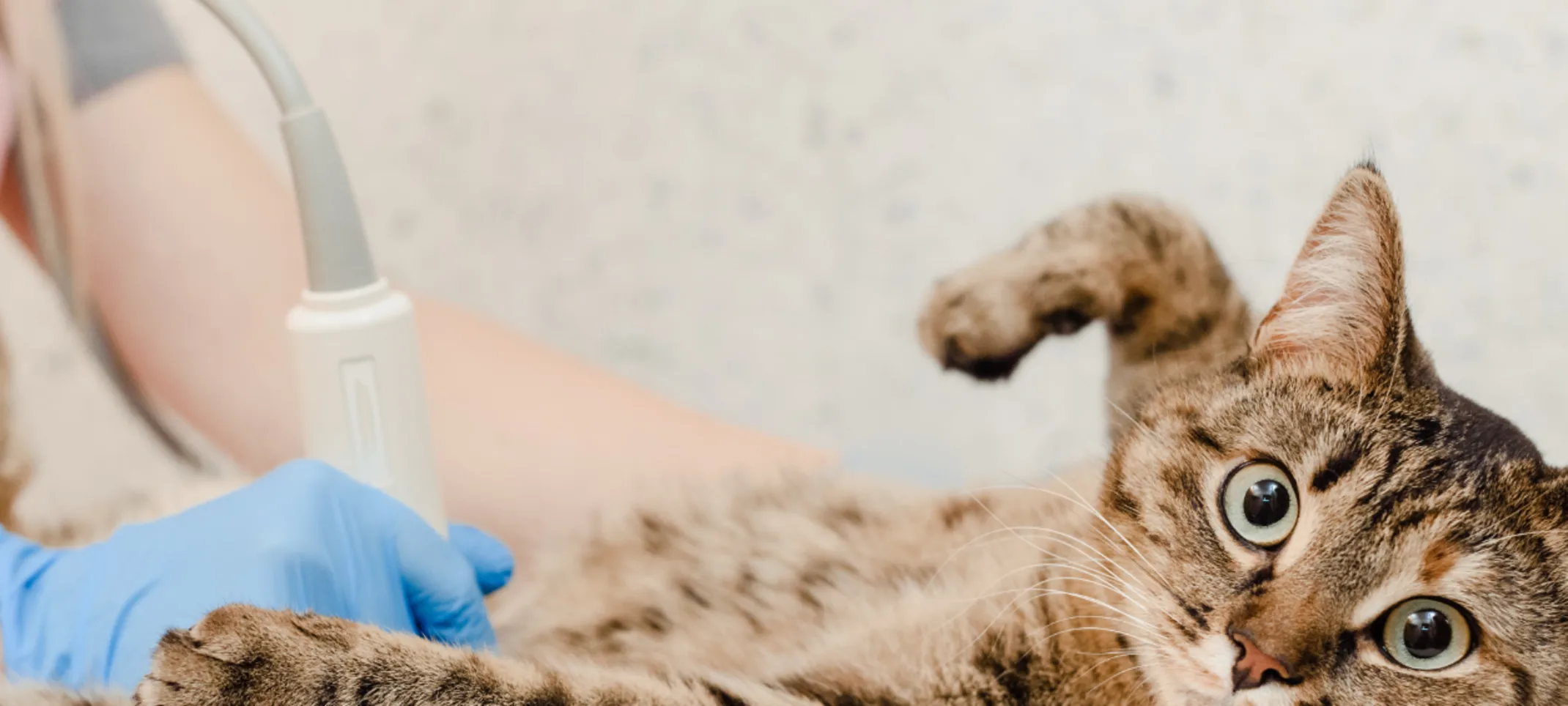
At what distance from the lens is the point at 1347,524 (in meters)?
0.54

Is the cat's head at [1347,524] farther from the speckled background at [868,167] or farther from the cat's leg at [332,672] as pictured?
the cat's leg at [332,672]

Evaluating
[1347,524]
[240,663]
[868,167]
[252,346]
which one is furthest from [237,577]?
[868,167]

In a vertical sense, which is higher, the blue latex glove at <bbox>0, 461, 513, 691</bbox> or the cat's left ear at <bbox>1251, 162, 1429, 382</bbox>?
the cat's left ear at <bbox>1251, 162, 1429, 382</bbox>

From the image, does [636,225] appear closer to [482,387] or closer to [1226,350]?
[482,387]

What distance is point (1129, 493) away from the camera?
62 cm

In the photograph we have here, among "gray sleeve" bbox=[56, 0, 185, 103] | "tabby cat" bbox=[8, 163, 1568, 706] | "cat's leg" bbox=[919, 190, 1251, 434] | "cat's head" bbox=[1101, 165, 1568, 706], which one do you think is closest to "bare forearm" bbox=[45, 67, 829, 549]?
"gray sleeve" bbox=[56, 0, 185, 103]

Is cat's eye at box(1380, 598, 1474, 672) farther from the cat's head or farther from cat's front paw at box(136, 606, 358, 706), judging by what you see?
cat's front paw at box(136, 606, 358, 706)

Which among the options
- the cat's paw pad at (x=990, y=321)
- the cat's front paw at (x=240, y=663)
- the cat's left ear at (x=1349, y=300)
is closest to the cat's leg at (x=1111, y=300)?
the cat's paw pad at (x=990, y=321)

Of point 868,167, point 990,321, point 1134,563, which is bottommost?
point 1134,563

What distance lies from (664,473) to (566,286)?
1.42 feet

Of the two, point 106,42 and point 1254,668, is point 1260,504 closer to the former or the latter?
point 1254,668

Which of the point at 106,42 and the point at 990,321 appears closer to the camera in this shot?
the point at 990,321

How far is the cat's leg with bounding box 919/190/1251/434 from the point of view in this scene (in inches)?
28.9

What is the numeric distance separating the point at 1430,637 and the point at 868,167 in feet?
2.31
